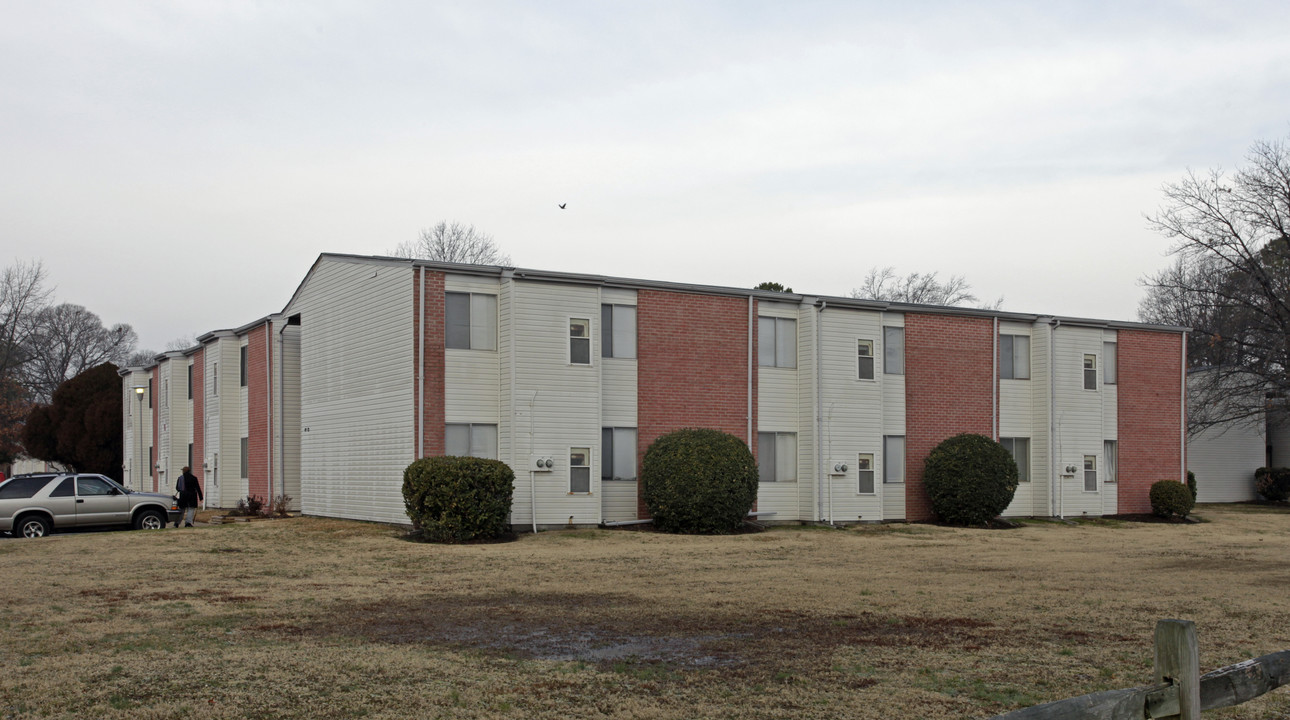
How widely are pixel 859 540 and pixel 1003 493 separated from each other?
6181 mm

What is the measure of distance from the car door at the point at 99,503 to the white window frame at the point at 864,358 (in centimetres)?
1781

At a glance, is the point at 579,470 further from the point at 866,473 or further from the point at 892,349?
A: the point at 892,349

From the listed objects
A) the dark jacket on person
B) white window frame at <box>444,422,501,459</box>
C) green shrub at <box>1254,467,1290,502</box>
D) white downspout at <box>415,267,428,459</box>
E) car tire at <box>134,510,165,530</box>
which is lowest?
green shrub at <box>1254,467,1290,502</box>

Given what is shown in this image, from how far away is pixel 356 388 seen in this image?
26.3 meters

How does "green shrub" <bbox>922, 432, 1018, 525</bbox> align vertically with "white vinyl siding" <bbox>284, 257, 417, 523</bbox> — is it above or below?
below

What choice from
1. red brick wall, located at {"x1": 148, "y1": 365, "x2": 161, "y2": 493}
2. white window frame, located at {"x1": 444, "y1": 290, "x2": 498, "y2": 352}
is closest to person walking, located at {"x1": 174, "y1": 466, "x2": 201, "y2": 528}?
white window frame, located at {"x1": 444, "y1": 290, "x2": 498, "y2": 352}

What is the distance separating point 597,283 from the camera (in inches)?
992

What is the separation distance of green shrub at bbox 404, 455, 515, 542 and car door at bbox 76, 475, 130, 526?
6570mm

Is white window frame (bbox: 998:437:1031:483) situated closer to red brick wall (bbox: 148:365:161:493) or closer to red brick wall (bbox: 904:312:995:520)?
red brick wall (bbox: 904:312:995:520)

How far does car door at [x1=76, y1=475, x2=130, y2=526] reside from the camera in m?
22.7

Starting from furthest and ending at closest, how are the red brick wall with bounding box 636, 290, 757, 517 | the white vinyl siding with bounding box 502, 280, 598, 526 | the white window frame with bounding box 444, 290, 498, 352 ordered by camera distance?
the red brick wall with bounding box 636, 290, 757, 517 < the white window frame with bounding box 444, 290, 498, 352 < the white vinyl siding with bounding box 502, 280, 598, 526

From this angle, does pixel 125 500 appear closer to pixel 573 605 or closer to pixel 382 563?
pixel 382 563

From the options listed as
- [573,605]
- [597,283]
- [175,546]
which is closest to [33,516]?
[175,546]

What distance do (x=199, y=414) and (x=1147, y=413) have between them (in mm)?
31327
